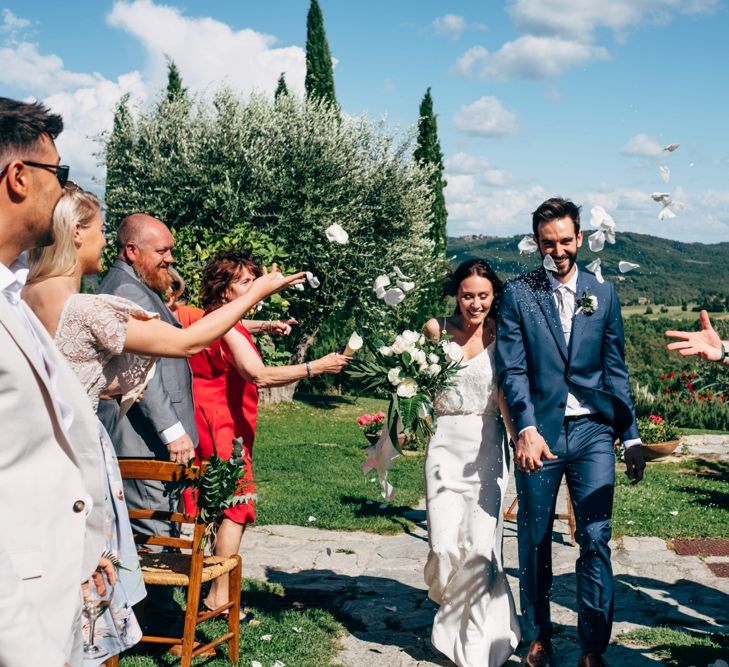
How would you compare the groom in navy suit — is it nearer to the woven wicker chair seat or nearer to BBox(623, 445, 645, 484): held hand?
BBox(623, 445, 645, 484): held hand

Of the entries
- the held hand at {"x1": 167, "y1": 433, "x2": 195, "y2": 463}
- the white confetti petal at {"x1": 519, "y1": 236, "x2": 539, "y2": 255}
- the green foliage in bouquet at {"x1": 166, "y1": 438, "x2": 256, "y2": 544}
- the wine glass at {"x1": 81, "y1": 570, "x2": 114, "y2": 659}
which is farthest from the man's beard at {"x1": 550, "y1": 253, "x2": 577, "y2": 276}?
the wine glass at {"x1": 81, "y1": 570, "x2": 114, "y2": 659}

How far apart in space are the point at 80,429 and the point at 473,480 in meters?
3.21

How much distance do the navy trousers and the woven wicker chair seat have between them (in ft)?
5.59

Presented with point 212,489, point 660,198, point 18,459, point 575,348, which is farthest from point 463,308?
point 18,459

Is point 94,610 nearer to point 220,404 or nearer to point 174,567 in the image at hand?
point 174,567

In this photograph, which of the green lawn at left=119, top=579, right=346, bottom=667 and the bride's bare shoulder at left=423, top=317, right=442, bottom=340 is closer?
the green lawn at left=119, top=579, right=346, bottom=667

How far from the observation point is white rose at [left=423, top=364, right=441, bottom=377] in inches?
190

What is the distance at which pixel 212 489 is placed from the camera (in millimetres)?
4297

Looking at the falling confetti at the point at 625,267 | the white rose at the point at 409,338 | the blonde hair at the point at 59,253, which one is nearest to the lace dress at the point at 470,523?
the white rose at the point at 409,338

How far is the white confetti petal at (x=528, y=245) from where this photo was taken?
4641 millimetres

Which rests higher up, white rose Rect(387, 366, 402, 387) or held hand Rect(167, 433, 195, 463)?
white rose Rect(387, 366, 402, 387)

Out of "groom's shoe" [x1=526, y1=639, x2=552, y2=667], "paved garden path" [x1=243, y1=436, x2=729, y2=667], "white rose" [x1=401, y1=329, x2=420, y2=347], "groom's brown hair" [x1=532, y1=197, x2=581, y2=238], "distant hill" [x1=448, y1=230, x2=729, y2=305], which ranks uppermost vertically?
"distant hill" [x1=448, y1=230, x2=729, y2=305]

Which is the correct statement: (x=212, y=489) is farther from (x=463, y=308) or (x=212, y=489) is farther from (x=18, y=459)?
(x=18, y=459)

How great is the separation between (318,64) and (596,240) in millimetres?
22472
